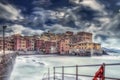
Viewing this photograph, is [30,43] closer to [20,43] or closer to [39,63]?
[20,43]

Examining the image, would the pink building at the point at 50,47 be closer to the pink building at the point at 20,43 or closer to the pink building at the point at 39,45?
the pink building at the point at 39,45

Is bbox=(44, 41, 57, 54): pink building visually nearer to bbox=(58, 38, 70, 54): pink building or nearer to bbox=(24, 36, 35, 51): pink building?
bbox=(58, 38, 70, 54): pink building

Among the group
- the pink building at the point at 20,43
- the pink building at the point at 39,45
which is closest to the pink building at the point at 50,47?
the pink building at the point at 39,45

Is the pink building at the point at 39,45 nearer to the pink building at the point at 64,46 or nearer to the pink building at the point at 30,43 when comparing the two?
the pink building at the point at 30,43

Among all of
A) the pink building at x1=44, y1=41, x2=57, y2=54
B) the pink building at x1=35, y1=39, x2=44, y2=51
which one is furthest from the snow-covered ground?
the pink building at x1=35, y1=39, x2=44, y2=51

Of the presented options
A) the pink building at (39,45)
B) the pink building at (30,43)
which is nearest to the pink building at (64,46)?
the pink building at (39,45)

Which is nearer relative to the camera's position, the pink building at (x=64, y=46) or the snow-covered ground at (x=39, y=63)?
the pink building at (x=64, y=46)

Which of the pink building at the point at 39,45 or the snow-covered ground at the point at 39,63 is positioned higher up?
the pink building at the point at 39,45

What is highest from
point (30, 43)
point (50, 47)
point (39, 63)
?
point (30, 43)

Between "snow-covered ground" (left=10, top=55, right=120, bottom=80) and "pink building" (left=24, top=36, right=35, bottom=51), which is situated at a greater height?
"pink building" (left=24, top=36, right=35, bottom=51)

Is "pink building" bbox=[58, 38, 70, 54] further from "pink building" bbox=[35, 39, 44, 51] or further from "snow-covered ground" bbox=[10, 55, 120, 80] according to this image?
"pink building" bbox=[35, 39, 44, 51]

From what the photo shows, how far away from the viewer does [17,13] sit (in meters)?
7.07

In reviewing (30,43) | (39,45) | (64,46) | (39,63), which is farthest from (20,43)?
(64,46)

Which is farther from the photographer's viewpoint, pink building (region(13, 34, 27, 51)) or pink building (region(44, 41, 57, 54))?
pink building (region(44, 41, 57, 54))
